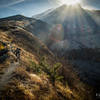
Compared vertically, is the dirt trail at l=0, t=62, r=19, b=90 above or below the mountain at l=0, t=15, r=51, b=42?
below

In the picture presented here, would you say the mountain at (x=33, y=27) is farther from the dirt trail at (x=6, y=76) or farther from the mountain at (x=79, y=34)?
the dirt trail at (x=6, y=76)

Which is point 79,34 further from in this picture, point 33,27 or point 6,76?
point 6,76

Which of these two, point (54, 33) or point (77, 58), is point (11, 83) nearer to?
point (77, 58)

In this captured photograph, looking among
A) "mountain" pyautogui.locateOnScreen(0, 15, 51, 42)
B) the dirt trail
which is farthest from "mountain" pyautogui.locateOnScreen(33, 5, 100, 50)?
the dirt trail

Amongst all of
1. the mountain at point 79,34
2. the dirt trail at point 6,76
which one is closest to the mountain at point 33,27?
the mountain at point 79,34

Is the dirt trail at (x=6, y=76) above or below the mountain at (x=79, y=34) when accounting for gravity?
below

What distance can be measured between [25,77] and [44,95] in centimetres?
110

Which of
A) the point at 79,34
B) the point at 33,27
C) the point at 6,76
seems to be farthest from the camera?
the point at 79,34

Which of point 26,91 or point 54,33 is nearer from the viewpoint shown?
point 26,91

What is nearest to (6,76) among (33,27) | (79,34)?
(33,27)

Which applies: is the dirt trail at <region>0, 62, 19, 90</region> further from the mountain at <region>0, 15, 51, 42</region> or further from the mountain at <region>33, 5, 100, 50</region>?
the mountain at <region>0, 15, 51, 42</region>

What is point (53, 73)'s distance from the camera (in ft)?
14.1

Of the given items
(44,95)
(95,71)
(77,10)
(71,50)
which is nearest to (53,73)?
(44,95)

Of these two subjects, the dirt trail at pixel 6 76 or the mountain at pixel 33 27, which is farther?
the mountain at pixel 33 27
